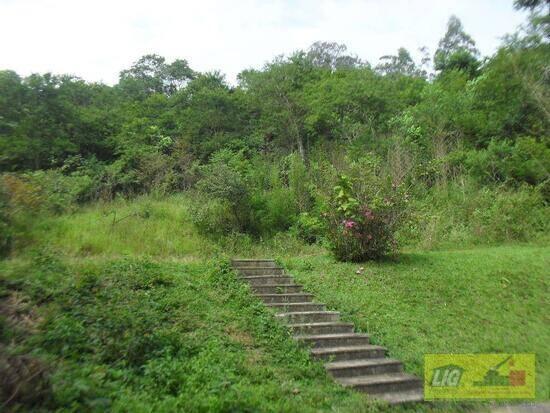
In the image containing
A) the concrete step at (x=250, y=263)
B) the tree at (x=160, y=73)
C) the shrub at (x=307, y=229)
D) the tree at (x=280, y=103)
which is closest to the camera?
the concrete step at (x=250, y=263)

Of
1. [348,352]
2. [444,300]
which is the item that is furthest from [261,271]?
[444,300]

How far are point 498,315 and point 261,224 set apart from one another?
746cm

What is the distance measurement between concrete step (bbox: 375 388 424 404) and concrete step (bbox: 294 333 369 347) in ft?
3.67

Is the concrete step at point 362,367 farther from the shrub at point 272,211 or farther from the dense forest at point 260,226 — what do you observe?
the shrub at point 272,211

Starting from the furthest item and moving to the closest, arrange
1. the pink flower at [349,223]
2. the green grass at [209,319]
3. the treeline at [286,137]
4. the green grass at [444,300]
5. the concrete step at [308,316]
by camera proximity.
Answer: the treeline at [286,137] → the pink flower at [349,223] → the concrete step at [308,316] → the green grass at [444,300] → the green grass at [209,319]

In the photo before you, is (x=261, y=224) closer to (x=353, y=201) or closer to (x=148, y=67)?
(x=353, y=201)

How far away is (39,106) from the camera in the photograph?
1550 centimetres

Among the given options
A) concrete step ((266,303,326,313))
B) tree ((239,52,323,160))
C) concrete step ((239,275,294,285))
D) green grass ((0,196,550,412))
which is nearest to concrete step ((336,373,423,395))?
green grass ((0,196,550,412))

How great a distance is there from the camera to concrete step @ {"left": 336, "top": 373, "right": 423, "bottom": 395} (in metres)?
5.45

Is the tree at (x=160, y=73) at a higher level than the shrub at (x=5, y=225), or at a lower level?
higher

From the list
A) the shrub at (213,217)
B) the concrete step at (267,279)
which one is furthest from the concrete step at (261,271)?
the shrub at (213,217)

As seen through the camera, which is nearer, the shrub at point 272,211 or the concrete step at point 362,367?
the concrete step at point 362,367

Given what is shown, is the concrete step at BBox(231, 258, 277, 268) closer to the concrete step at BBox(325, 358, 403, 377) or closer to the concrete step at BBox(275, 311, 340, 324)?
the concrete step at BBox(275, 311, 340, 324)

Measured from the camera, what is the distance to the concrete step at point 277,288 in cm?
795
